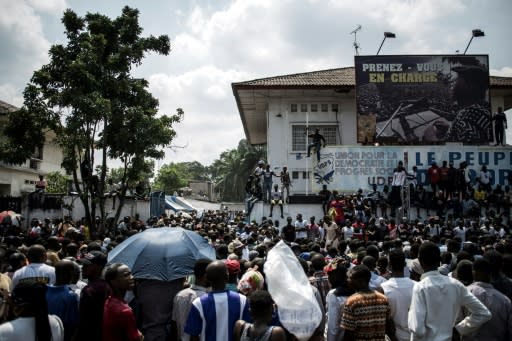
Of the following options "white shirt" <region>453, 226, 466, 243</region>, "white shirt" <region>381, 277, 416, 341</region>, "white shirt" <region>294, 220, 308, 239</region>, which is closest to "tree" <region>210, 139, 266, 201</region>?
"white shirt" <region>294, 220, 308, 239</region>

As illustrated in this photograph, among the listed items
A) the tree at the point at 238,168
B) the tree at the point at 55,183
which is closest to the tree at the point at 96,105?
the tree at the point at 55,183

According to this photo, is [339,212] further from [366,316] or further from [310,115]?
[366,316]

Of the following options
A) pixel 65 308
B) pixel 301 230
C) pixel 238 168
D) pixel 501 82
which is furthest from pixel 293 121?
pixel 238 168

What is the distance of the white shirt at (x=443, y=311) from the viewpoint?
13.0ft

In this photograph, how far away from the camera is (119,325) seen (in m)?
3.79

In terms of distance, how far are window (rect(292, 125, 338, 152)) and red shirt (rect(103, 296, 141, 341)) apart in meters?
21.8

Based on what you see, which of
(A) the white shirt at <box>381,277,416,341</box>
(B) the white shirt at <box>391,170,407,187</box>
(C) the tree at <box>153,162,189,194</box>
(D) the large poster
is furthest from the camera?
(C) the tree at <box>153,162,189,194</box>

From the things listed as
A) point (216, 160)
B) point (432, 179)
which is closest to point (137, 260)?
point (432, 179)

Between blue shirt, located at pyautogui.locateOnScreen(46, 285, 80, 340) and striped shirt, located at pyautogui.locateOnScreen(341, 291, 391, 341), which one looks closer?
striped shirt, located at pyautogui.locateOnScreen(341, 291, 391, 341)

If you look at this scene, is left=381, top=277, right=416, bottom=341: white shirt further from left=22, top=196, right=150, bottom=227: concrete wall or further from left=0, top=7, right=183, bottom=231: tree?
left=22, top=196, right=150, bottom=227: concrete wall

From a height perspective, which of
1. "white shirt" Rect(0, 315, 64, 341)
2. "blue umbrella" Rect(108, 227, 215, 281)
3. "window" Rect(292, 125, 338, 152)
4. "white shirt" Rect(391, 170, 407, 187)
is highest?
"window" Rect(292, 125, 338, 152)

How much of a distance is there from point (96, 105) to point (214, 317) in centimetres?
1138

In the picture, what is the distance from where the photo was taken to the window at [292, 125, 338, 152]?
2543 centimetres

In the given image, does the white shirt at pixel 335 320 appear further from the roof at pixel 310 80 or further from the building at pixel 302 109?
the roof at pixel 310 80
